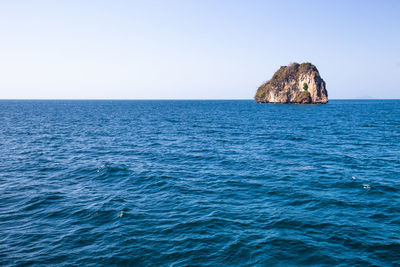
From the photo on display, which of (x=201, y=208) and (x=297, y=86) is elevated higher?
(x=297, y=86)

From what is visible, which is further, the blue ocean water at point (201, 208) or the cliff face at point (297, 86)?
the cliff face at point (297, 86)

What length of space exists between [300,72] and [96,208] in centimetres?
15424

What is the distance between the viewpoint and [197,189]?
18312 mm

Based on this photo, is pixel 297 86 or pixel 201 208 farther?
pixel 297 86

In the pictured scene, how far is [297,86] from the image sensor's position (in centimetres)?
15275

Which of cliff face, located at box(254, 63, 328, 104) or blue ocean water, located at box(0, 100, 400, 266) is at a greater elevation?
cliff face, located at box(254, 63, 328, 104)

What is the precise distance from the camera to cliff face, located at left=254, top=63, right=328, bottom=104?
14338 centimetres

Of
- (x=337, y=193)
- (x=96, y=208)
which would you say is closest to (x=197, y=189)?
(x=96, y=208)

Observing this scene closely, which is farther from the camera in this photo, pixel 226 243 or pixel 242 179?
pixel 242 179

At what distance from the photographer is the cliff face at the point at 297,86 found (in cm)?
14338

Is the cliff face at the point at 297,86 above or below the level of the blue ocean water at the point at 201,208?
above

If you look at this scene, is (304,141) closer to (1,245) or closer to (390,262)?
(390,262)

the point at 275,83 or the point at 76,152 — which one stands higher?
the point at 275,83

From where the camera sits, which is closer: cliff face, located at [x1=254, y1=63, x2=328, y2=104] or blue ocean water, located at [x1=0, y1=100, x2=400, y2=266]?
blue ocean water, located at [x1=0, y1=100, x2=400, y2=266]
